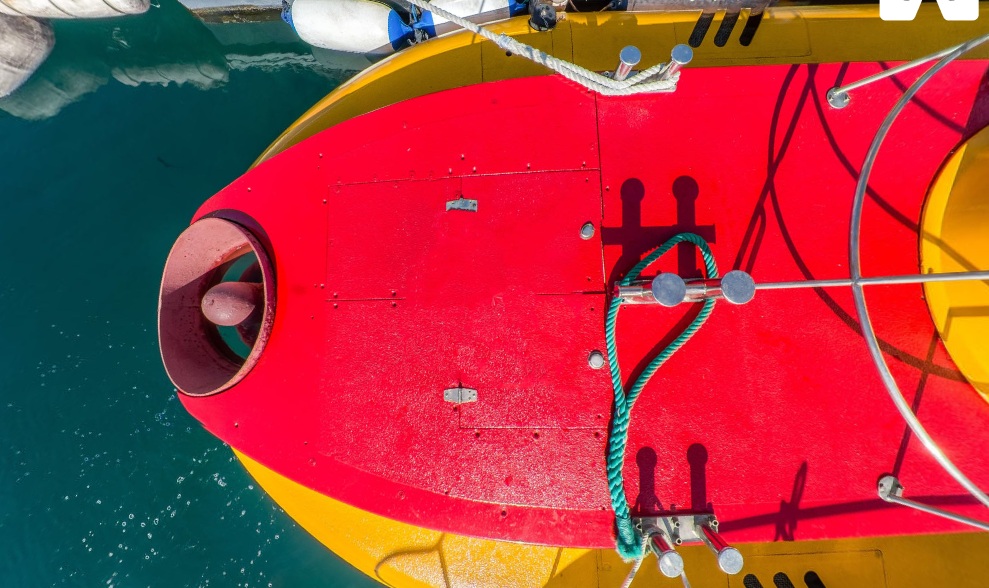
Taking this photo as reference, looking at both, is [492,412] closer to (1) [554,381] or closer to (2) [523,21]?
(1) [554,381]

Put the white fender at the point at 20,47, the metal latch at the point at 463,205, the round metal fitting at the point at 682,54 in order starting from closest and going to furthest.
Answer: the round metal fitting at the point at 682,54 < the metal latch at the point at 463,205 < the white fender at the point at 20,47

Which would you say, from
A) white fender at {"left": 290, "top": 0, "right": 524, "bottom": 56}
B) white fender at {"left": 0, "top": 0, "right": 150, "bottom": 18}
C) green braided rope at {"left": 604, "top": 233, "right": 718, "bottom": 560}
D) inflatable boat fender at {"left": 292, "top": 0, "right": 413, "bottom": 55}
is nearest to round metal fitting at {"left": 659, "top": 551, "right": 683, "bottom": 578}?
green braided rope at {"left": 604, "top": 233, "right": 718, "bottom": 560}

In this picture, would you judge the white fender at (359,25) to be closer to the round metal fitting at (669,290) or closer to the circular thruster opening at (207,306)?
the circular thruster opening at (207,306)

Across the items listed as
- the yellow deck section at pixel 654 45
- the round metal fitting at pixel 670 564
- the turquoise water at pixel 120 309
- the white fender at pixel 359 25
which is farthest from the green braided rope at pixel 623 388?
the turquoise water at pixel 120 309

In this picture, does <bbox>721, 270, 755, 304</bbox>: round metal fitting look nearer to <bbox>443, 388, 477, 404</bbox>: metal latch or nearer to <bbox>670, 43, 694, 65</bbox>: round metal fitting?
<bbox>670, 43, 694, 65</bbox>: round metal fitting

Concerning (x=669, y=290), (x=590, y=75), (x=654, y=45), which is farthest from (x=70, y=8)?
(x=669, y=290)

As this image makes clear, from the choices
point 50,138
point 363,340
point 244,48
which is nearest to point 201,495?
point 363,340

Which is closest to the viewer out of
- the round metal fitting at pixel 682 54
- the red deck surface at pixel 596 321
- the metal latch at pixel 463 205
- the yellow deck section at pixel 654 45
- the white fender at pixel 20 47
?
the round metal fitting at pixel 682 54

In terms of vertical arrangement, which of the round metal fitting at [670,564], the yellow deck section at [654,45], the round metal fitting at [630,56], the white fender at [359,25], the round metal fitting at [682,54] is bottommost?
the round metal fitting at [670,564]
